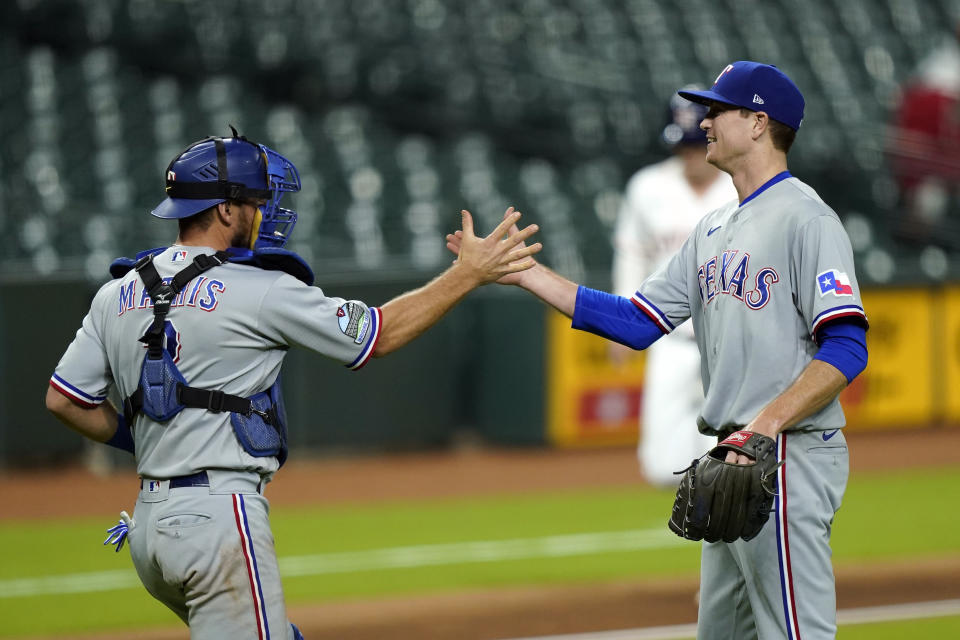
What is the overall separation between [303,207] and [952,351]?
7022mm

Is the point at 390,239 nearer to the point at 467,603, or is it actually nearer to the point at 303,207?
the point at 303,207

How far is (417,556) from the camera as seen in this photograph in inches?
333

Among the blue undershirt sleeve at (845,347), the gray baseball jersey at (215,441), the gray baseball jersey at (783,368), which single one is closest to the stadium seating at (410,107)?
the gray baseball jersey at (215,441)

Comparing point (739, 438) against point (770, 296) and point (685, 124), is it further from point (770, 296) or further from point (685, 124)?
point (685, 124)

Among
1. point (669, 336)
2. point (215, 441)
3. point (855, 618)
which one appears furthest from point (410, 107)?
Result: point (215, 441)

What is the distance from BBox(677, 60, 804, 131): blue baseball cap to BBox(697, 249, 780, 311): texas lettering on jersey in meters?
0.43

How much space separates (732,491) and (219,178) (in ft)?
5.54

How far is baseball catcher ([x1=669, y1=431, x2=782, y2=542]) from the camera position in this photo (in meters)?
3.57

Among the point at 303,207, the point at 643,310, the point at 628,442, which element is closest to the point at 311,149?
the point at 303,207

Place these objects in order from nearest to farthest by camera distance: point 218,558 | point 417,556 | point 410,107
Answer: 1. point 218,558
2. point 417,556
3. point 410,107

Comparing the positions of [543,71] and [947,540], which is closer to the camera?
[947,540]

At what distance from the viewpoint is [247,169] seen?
12.4ft

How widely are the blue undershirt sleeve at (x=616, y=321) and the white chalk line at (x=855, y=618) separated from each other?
259 centimetres

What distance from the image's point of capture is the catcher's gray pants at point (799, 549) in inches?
145
